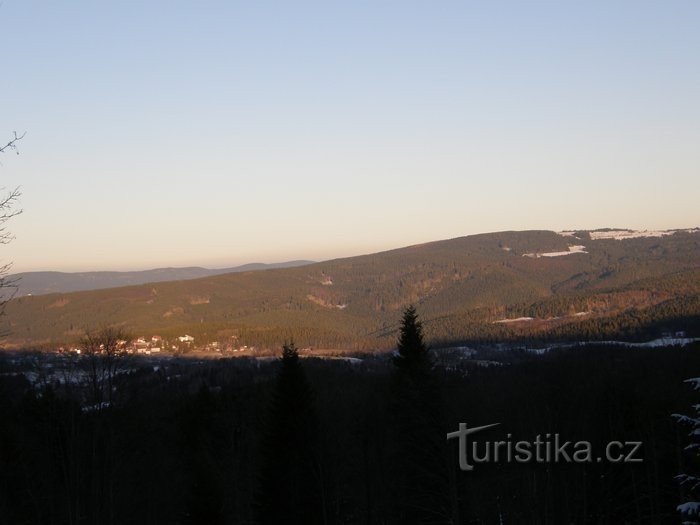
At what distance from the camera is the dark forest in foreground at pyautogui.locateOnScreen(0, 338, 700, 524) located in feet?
79.5

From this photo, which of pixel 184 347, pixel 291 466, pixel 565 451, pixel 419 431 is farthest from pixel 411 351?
pixel 184 347

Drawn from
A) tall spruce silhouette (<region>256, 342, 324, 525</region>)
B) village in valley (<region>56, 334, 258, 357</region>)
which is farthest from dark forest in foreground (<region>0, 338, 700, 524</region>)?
village in valley (<region>56, 334, 258, 357</region>)

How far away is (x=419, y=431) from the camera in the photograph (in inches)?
895

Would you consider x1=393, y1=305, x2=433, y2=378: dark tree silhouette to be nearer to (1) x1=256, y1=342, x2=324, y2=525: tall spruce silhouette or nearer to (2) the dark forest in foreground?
(2) the dark forest in foreground

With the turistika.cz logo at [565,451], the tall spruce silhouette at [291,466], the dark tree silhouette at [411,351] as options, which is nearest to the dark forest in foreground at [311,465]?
the tall spruce silhouette at [291,466]

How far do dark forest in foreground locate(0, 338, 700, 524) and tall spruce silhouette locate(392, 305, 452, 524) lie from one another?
0.08m

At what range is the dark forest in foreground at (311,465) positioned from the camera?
24234 mm

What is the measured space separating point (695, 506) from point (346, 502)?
76.9ft

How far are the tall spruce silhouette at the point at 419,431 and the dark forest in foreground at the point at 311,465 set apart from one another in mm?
80

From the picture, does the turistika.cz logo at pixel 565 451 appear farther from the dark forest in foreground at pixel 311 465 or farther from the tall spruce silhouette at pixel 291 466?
the tall spruce silhouette at pixel 291 466

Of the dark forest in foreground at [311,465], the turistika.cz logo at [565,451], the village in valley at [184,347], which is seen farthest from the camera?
the village in valley at [184,347]

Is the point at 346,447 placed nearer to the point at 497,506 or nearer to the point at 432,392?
the point at 497,506

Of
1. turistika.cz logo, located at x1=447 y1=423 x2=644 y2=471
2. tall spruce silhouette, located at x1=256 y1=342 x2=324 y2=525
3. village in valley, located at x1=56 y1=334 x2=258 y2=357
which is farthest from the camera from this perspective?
village in valley, located at x1=56 y1=334 x2=258 y2=357

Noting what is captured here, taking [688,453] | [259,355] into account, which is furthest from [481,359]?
[688,453]
